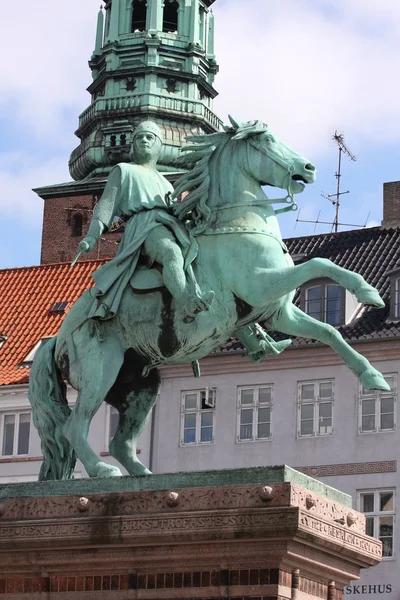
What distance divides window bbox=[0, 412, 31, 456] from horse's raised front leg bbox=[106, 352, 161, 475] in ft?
99.5

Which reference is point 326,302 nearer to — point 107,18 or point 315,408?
point 315,408

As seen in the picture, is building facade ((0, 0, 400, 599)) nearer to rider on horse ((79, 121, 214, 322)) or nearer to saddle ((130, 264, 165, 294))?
rider on horse ((79, 121, 214, 322))

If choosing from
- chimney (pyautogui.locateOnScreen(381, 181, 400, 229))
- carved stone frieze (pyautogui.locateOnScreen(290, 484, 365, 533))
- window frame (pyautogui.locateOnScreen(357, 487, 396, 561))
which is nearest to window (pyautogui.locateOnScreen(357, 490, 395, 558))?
window frame (pyautogui.locateOnScreen(357, 487, 396, 561))

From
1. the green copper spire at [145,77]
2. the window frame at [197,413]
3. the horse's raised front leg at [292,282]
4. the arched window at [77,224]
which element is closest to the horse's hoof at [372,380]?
the horse's raised front leg at [292,282]

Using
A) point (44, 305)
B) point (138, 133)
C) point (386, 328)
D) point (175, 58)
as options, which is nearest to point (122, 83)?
point (175, 58)

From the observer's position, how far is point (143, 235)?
56.8 feet

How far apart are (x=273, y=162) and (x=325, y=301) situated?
2891 cm

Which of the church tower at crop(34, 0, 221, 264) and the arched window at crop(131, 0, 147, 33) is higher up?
the arched window at crop(131, 0, 147, 33)

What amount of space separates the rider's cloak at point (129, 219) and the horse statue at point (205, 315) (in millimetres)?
111

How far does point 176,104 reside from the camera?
73.5 meters

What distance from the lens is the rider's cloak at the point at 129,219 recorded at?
1720 centimetres

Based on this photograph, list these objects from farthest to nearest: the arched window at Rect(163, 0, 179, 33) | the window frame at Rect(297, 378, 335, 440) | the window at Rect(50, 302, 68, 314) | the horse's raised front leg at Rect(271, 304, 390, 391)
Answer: the arched window at Rect(163, 0, 179, 33), the window at Rect(50, 302, 68, 314), the window frame at Rect(297, 378, 335, 440), the horse's raised front leg at Rect(271, 304, 390, 391)

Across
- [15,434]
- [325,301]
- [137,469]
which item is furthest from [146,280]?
[15,434]

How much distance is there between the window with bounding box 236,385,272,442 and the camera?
149ft
